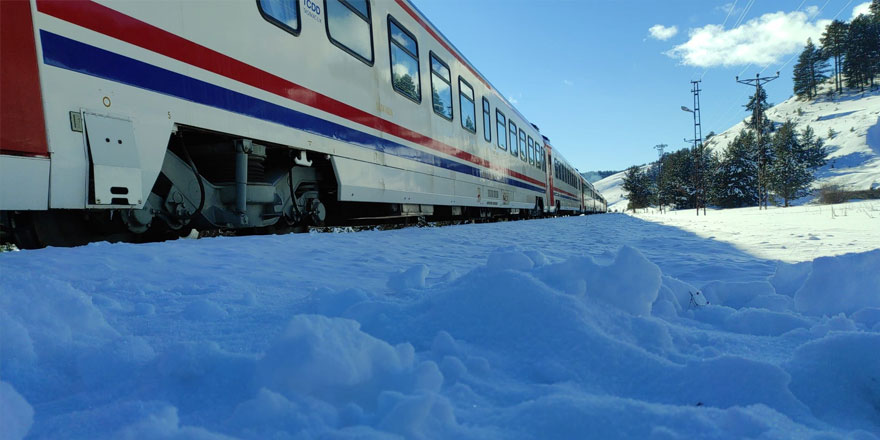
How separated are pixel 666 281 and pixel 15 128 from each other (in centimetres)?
373

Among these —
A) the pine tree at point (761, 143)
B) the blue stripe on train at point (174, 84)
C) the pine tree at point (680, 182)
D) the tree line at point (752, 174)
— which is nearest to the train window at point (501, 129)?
the blue stripe on train at point (174, 84)

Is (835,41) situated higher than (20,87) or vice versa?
(835,41)

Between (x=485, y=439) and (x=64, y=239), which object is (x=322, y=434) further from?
(x=64, y=239)

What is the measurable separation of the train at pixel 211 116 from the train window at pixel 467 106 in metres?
1.17

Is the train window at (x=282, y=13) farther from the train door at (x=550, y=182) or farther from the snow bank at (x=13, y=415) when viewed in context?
the train door at (x=550, y=182)

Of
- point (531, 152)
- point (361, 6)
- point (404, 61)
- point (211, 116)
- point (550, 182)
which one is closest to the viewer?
point (211, 116)

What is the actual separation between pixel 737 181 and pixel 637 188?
22.6 meters

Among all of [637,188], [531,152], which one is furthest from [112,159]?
[637,188]

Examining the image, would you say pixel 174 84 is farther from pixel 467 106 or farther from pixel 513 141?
pixel 513 141

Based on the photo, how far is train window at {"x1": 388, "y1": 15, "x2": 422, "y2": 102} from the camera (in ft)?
22.0

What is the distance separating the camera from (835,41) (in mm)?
80500

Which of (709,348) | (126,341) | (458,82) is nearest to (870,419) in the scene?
(709,348)

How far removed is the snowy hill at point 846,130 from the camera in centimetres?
6144

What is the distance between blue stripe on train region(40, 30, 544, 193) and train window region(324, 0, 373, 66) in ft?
3.45
